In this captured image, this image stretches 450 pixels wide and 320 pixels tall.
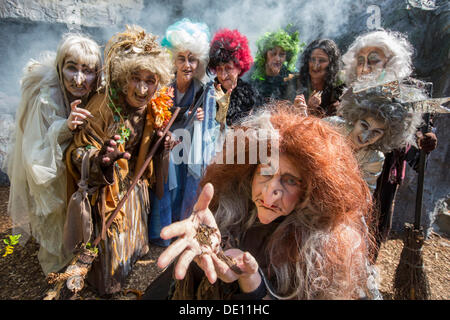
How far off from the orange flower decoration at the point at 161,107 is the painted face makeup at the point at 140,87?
0.16 metres


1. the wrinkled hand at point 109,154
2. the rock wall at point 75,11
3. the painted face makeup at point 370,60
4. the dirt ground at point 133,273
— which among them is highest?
the rock wall at point 75,11

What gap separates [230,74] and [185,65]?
548 mm

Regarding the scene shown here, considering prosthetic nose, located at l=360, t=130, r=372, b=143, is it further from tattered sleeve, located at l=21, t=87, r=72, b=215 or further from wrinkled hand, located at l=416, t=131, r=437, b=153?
tattered sleeve, located at l=21, t=87, r=72, b=215

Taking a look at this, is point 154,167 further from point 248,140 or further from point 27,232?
point 248,140

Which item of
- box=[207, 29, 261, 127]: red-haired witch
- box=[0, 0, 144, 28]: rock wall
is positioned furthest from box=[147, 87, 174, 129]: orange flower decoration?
box=[0, 0, 144, 28]: rock wall

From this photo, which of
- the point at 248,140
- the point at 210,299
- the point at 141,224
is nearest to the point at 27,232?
the point at 141,224

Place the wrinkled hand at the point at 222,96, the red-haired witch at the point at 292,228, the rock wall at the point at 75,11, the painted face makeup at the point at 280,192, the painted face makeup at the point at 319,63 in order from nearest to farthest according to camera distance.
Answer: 1. the red-haired witch at the point at 292,228
2. the painted face makeup at the point at 280,192
3. the painted face makeup at the point at 319,63
4. the wrinkled hand at the point at 222,96
5. the rock wall at the point at 75,11

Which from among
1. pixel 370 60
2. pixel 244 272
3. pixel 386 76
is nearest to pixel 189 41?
pixel 370 60

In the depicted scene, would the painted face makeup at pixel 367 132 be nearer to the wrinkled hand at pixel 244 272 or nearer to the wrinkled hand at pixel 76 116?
the wrinkled hand at pixel 244 272

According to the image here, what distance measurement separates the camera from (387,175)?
Result: 2.65 meters

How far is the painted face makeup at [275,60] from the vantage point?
358 cm

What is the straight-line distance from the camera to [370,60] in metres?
2.52

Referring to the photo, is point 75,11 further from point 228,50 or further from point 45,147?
point 45,147

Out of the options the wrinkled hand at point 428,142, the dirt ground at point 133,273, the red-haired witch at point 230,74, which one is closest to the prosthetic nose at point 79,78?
the red-haired witch at point 230,74
